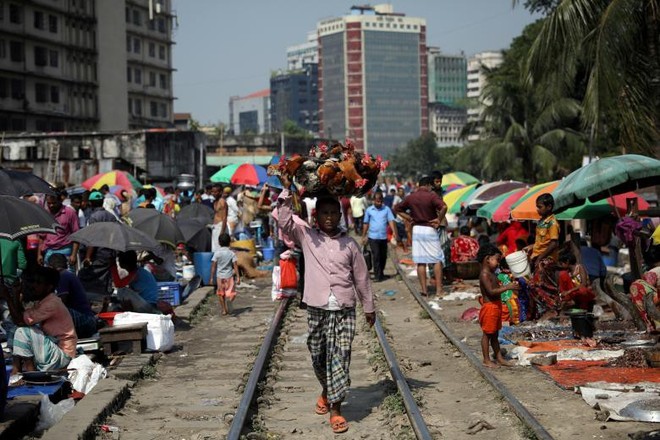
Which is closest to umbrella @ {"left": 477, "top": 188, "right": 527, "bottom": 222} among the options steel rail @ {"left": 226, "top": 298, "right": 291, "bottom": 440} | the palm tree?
the palm tree

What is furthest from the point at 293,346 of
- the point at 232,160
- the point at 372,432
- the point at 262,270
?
the point at 232,160

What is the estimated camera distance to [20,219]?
1045 centimetres

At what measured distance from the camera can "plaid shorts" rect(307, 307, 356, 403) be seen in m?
8.44

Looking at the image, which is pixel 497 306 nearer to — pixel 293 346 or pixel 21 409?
pixel 293 346

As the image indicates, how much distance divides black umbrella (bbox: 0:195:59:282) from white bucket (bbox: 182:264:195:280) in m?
8.44

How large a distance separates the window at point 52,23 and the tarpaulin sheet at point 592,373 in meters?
68.3

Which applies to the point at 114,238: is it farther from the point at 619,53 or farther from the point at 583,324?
the point at 619,53

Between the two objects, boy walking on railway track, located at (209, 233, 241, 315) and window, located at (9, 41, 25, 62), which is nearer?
boy walking on railway track, located at (209, 233, 241, 315)

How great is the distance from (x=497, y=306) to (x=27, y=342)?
4.97 metres

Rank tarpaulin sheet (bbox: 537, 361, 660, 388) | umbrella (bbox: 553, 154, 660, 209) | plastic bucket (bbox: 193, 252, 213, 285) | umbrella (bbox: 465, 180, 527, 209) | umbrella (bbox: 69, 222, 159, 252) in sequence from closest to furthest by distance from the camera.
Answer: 1. tarpaulin sheet (bbox: 537, 361, 660, 388)
2. umbrella (bbox: 69, 222, 159, 252)
3. umbrella (bbox: 553, 154, 660, 209)
4. plastic bucket (bbox: 193, 252, 213, 285)
5. umbrella (bbox: 465, 180, 527, 209)

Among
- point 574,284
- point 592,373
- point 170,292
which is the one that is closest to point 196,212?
point 170,292

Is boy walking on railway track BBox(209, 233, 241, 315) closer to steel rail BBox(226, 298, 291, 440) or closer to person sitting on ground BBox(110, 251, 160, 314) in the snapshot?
steel rail BBox(226, 298, 291, 440)

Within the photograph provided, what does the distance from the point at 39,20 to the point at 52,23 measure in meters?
1.81

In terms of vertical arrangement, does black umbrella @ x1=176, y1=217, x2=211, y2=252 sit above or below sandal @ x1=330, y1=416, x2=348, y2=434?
above
